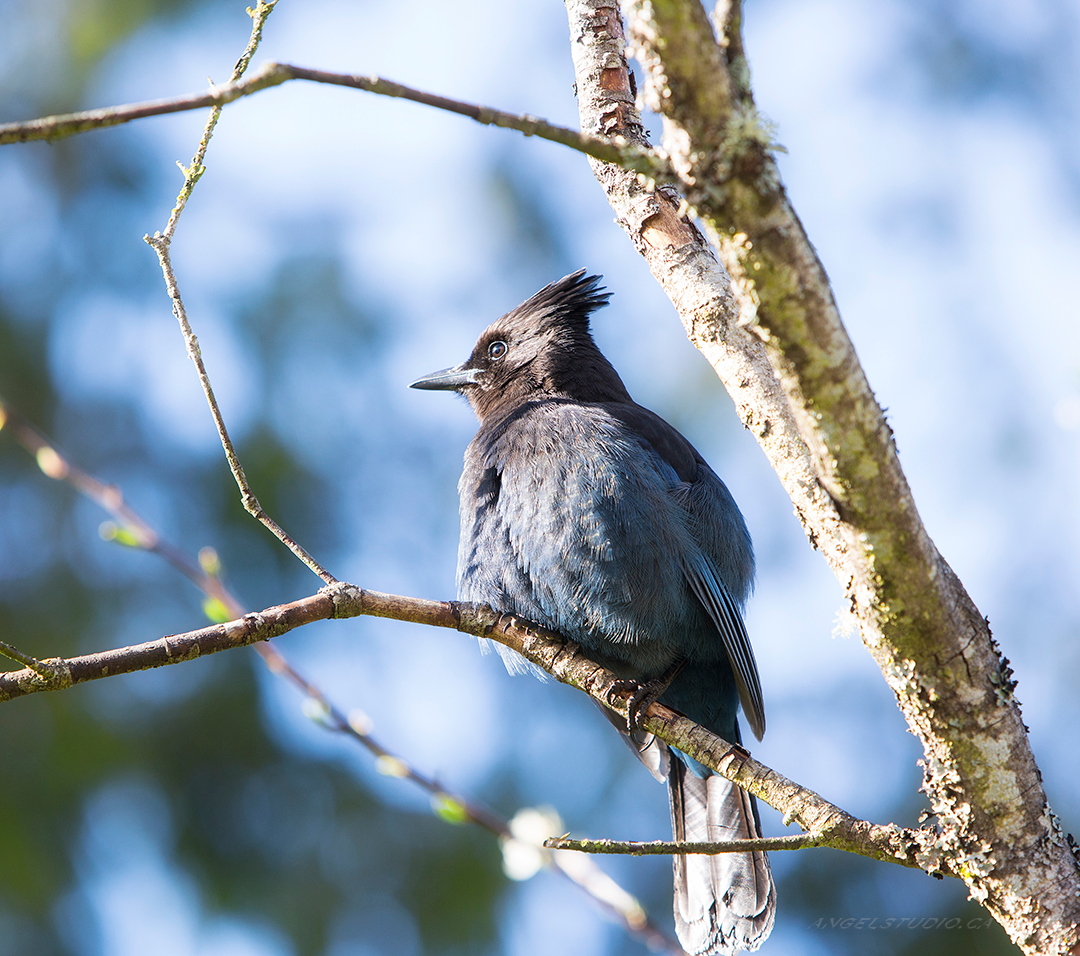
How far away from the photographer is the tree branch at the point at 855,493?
1368 mm

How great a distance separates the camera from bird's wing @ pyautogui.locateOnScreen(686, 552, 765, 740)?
3.39 metres

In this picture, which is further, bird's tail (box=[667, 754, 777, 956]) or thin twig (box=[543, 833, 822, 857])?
bird's tail (box=[667, 754, 777, 956])

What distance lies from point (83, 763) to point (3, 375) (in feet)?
9.25

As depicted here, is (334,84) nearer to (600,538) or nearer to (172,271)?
(172,271)

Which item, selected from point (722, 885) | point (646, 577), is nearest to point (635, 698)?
point (646, 577)

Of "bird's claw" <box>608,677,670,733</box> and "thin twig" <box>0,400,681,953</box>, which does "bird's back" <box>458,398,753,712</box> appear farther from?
"thin twig" <box>0,400,681,953</box>

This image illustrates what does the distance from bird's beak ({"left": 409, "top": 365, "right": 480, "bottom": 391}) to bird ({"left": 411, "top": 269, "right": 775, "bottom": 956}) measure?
35.3 inches

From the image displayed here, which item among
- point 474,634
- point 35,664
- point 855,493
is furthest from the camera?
point 474,634

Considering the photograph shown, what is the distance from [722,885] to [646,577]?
43.7 inches

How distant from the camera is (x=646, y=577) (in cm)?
331

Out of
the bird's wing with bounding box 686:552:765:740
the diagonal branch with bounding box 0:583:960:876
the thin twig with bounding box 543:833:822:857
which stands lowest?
the thin twig with bounding box 543:833:822:857

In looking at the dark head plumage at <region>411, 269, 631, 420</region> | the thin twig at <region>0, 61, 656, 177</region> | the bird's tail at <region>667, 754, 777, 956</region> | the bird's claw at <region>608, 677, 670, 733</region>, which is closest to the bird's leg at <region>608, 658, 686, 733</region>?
the bird's claw at <region>608, 677, 670, 733</region>

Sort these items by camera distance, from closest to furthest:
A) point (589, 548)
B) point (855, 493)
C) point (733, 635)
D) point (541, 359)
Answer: point (855, 493), point (589, 548), point (733, 635), point (541, 359)

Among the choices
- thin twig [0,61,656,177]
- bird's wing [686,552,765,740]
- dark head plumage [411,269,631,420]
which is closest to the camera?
thin twig [0,61,656,177]
